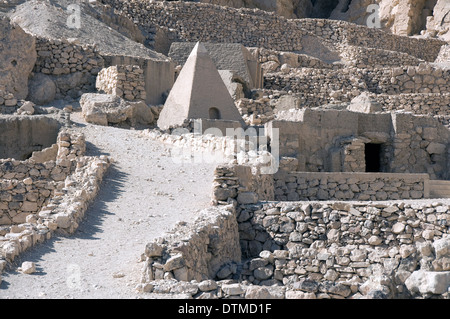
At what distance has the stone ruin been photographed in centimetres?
758

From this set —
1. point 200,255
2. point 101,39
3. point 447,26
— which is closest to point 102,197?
point 200,255

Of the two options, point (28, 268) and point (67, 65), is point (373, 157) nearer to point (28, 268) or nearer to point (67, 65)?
point (67, 65)

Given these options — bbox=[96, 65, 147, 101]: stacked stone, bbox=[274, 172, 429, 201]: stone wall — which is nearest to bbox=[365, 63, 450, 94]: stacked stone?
bbox=[96, 65, 147, 101]: stacked stone

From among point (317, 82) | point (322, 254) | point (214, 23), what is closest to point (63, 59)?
point (317, 82)

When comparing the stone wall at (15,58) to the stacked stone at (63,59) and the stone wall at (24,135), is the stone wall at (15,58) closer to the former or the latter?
the stacked stone at (63,59)

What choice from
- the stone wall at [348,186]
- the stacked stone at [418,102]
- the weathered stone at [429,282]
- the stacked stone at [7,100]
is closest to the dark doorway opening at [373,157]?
the stone wall at [348,186]

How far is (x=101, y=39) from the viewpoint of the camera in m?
21.6

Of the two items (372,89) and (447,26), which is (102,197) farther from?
(447,26)

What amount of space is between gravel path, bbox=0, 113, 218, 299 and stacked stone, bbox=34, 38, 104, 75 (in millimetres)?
6379

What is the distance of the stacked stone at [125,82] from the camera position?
18203 mm

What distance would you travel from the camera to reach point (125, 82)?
1831 cm

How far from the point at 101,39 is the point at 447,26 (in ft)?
50.1

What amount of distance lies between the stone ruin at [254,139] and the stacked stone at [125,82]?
0.04 m

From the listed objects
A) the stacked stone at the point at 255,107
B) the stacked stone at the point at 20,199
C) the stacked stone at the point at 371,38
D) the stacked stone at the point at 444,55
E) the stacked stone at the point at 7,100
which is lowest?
the stacked stone at the point at 20,199
